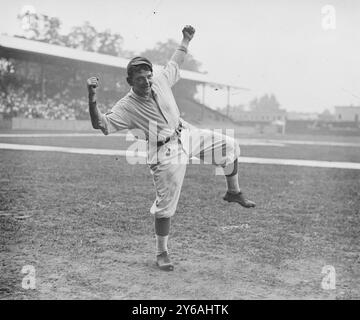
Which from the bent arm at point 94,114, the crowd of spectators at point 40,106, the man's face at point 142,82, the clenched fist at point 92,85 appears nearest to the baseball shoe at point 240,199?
the man's face at point 142,82

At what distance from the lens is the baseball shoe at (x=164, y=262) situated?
3.97 metres

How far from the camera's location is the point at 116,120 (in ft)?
13.4

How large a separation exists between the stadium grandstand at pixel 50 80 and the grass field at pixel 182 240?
19932mm

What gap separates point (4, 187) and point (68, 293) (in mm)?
4903

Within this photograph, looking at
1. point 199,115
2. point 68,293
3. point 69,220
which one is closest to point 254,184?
point 69,220

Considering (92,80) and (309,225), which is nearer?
(92,80)

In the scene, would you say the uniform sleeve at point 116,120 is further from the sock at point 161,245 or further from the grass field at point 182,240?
the grass field at point 182,240

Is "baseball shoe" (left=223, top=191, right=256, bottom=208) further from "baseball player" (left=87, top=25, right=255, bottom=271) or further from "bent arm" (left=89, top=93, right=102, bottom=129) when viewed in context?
"bent arm" (left=89, top=93, right=102, bottom=129)

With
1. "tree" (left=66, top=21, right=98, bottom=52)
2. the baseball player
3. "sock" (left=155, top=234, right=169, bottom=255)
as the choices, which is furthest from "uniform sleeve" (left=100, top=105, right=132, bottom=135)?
"tree" (left=66, top=21, right=98, bottom=52)

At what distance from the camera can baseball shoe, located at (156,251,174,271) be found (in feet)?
13.0

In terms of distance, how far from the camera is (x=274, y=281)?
12.1ft

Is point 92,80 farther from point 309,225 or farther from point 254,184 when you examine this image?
point 254,184

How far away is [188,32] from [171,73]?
1.64ft

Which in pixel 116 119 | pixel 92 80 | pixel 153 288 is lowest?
pixel 153 288
